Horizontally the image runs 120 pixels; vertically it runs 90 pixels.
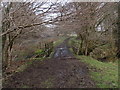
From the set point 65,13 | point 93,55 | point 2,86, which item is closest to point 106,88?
point 65,13

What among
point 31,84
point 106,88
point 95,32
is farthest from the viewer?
point 95,32

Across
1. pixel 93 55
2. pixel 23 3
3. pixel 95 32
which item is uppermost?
pixel 23 3

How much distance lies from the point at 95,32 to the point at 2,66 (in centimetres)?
625

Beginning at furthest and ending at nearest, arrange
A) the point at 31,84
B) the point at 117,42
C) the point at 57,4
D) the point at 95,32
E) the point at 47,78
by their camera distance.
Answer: the point at 117,42 → the point at 95,32 → the point at 47,78 → the point at 31,84 → the point at 57,4

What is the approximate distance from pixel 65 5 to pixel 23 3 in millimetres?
937

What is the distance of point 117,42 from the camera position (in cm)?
1102

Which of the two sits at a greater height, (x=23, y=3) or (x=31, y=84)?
(x=23, y=3)

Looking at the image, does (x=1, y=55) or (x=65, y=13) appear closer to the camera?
(x=65, y=13)

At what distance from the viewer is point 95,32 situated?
9.91 meters

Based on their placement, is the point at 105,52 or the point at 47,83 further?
the point at 105,52

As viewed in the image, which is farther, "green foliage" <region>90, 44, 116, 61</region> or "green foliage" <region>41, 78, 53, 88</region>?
"green foliage" <region>90, 44, 116, 61</region>

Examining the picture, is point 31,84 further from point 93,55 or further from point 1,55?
point 93,55

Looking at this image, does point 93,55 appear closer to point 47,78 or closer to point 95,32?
point 95,32

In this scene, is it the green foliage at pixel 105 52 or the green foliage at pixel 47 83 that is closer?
the green foliage at pixel 47 83
